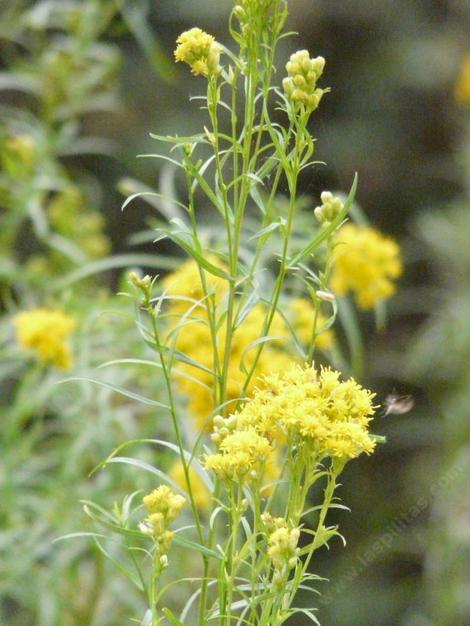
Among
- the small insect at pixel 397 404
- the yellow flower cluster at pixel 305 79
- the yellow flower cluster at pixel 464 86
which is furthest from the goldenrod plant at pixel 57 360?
the yellow flower cluster at pixel 464 86

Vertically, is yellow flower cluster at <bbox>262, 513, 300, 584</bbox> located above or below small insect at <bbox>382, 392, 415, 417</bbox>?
below

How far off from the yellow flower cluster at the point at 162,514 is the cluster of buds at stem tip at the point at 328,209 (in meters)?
0.22

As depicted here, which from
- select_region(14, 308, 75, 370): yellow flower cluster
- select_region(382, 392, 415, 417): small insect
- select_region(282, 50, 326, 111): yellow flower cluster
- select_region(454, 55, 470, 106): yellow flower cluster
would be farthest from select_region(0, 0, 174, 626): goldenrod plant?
select_region(454, 55, 470, 106): yellow flower cluster

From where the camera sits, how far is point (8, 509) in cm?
157

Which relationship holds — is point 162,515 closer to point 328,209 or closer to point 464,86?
point 328,209

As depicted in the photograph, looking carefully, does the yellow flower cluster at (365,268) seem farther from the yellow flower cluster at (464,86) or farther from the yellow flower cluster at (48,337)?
the yellow flower cluster at (464,86)

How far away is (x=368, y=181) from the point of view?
130 inches

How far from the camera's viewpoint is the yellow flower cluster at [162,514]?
0.72m

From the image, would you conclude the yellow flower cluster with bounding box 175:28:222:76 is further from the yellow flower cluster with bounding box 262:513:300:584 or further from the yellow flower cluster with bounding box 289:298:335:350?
the yellow flower cluster with bounding box 289:298:335:350

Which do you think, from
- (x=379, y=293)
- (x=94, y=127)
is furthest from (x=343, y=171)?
(x=379, y=293)

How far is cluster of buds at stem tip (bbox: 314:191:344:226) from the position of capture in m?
0.77

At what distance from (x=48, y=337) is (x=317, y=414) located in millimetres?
901

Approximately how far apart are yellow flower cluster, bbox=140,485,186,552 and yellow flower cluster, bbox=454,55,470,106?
272cm

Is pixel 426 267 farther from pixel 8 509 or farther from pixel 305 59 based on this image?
pixel 305 59
